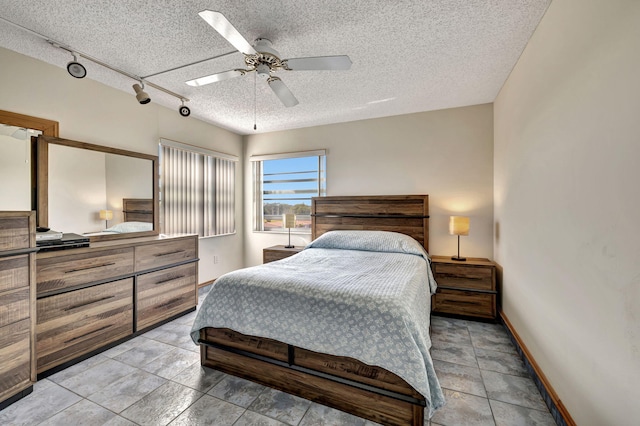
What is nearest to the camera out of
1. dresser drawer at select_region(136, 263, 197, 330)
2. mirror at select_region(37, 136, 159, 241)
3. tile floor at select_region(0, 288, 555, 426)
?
tile floor at select_region(0, 288, 555, 426)

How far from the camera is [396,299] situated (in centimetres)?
159

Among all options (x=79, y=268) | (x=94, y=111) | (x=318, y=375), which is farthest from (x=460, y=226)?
(x=94, y=111)

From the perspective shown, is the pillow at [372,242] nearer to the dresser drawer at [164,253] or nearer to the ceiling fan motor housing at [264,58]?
the dresser drawer at [164,253]

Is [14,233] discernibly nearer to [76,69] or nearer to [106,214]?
[106,214]

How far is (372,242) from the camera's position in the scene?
10.5 ft

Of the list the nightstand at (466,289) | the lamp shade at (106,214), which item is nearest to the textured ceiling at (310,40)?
the lamp shade at (106,214)

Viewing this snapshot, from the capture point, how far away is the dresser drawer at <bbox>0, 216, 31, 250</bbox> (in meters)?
1.74

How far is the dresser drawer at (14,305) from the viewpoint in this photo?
1739mm

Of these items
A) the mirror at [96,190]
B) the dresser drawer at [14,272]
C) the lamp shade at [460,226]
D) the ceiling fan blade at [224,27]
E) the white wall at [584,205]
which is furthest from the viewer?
the lamp shade at [460,226]

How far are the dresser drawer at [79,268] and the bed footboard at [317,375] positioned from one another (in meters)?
1.13

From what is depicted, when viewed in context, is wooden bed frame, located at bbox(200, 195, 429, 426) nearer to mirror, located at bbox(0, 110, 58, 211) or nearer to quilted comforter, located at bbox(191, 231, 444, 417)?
quilted comforter, located at bbox(191, 231, 444, 417)

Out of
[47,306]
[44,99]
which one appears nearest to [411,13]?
[44,99]

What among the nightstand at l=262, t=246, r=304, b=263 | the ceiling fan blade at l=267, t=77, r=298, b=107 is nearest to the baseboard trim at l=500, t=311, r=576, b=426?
the nightstand at l=262, t=246, r=304, b=263

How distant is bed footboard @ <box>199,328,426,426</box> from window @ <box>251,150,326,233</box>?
256 centimetres
